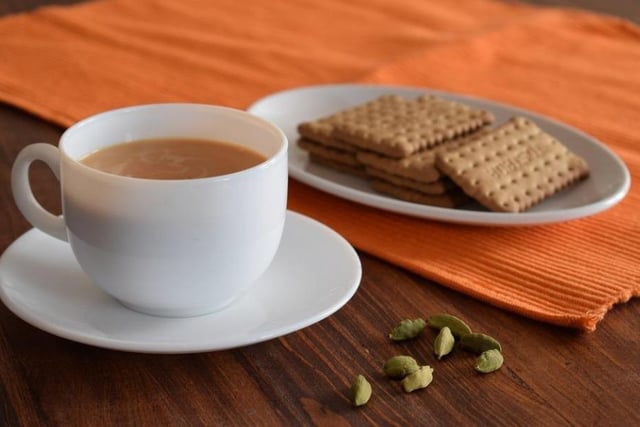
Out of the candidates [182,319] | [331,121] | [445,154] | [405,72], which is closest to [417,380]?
[182,319]

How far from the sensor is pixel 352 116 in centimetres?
108

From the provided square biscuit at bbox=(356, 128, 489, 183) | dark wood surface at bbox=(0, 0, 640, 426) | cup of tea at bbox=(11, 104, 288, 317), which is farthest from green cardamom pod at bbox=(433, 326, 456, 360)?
square biscuit at bbox=(356, 128, 489, 183)

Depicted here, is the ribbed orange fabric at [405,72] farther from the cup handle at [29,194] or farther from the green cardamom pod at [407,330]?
the cup handle at [29,194]

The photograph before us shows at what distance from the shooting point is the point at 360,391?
660mm

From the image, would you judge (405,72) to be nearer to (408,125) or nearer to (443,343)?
(408,125)

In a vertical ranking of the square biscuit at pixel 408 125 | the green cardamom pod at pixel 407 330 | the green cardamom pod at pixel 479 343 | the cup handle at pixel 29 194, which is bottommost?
the green cardamom pod at pixel 407 330

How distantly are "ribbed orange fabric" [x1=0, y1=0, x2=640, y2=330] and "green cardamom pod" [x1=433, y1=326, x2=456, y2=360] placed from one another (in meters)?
0.09

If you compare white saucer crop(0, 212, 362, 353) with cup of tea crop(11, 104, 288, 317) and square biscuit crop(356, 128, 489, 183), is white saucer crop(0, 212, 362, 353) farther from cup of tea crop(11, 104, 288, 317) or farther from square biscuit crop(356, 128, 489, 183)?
square biscuit crop(356, 128, 489, 183)

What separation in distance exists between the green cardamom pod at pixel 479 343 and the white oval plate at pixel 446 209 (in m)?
0.19

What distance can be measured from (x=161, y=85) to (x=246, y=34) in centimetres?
27

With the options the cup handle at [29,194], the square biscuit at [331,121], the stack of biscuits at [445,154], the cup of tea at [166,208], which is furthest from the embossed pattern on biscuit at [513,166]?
the cup handle at [29,194]

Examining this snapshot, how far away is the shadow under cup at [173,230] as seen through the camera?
2.13ft

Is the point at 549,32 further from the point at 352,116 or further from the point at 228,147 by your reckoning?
the point at 228,147

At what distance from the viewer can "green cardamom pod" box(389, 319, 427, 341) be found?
0.74 m
